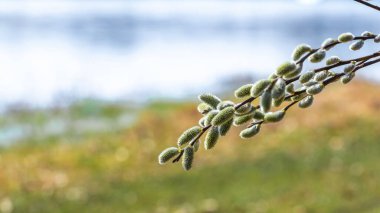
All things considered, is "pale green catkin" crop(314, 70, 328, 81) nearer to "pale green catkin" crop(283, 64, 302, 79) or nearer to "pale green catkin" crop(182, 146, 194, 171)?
"pale green catkin" crop(283, 64, 302, 79)

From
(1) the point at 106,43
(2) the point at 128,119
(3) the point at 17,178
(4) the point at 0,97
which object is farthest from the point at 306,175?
(1) the point at 106,43

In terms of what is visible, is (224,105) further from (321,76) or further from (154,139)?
(154,139)

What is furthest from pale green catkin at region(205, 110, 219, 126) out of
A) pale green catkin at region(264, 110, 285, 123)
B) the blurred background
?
the blurred background

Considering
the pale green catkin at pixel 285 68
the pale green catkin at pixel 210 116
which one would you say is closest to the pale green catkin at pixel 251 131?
the pale green catkin at pixel 210 116

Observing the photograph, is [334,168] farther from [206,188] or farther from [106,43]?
[106,43]

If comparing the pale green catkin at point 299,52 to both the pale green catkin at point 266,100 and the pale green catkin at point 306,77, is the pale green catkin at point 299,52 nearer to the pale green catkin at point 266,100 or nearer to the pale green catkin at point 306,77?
the pale green catkin at point 306,77

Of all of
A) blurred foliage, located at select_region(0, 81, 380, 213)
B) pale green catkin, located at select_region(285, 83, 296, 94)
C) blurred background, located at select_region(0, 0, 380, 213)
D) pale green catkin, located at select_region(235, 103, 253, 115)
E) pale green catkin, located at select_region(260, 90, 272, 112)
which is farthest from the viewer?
blurred background, located at select_region(0, 0, 380, 213)

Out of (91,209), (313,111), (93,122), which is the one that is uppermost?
(93,122)
